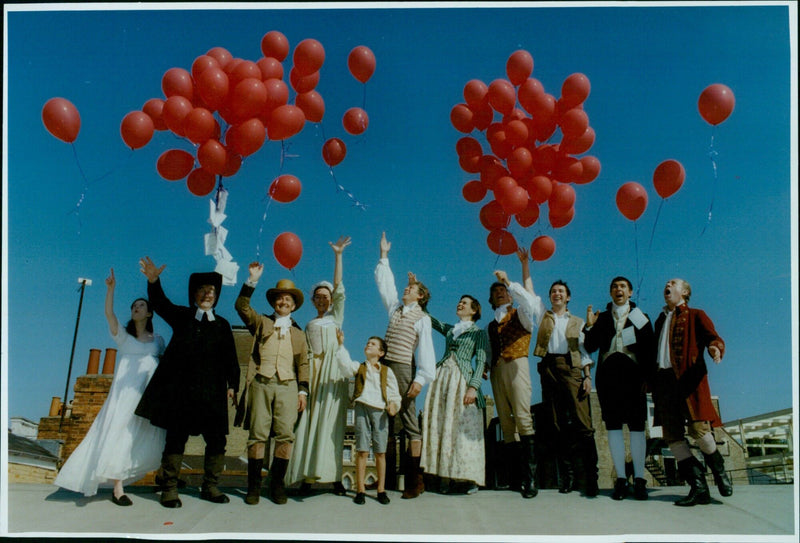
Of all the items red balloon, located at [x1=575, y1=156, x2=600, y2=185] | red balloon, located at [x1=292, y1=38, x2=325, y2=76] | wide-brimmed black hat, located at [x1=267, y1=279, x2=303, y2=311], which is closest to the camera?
Answer: wide-brimmed black hat, located at [x1=267, y1=279, x2=303, y2=311]

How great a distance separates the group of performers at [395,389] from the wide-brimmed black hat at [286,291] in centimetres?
1

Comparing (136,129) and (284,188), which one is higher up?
(136,129)

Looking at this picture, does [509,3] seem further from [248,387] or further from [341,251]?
[248,387]

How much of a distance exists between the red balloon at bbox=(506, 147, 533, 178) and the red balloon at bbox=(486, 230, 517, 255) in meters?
0.44

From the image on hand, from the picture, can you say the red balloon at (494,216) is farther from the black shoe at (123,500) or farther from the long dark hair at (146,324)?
the black shoe at (123,500)

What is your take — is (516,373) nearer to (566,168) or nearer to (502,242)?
(502,242)

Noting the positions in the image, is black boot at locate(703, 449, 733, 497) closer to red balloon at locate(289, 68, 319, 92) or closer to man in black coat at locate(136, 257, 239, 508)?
man in black coat at locate(136, 257, 239, 508)

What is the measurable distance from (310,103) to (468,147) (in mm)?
1167

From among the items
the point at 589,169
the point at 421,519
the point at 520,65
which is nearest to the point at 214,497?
the point at 421,519

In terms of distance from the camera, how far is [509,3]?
467 centimetres

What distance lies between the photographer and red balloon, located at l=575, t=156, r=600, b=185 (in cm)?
479

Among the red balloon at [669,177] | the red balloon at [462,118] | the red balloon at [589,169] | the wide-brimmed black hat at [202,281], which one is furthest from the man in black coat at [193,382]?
the red balloon at [669,177]

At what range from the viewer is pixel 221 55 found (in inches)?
179

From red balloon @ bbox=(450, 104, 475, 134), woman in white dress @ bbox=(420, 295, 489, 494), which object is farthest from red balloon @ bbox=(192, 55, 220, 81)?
woman in white dress @ bbox=(420, 295, 489, 494)
